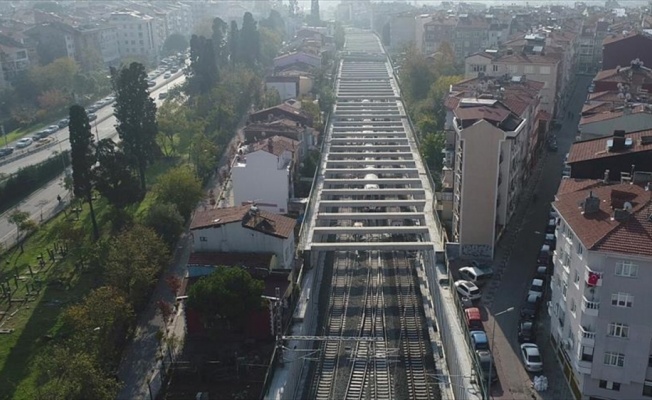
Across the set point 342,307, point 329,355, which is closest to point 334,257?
point 342,307

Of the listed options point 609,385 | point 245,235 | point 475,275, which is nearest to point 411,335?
point 475,275

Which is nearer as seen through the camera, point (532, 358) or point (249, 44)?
point (532, 358)

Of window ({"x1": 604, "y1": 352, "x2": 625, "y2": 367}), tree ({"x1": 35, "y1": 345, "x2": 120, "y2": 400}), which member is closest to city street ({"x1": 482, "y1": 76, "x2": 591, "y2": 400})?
window ({"x1": 604, "y1": 352, "x2": 625, "y2": 367})

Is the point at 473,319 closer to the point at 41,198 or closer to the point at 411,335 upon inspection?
the point at 411,335

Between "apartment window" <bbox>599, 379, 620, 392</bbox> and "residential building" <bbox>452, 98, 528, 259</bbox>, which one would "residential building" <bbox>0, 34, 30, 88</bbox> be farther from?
"apartment window" <bbox>599, 379, 620, 392</bbox>

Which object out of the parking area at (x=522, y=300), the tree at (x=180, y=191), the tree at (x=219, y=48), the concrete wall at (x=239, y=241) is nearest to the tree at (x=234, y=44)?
the tree at (x=219, y=48)

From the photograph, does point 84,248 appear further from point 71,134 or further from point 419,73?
point 419,73
